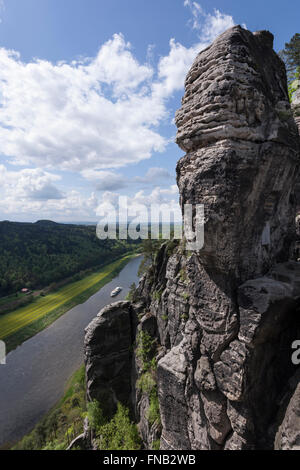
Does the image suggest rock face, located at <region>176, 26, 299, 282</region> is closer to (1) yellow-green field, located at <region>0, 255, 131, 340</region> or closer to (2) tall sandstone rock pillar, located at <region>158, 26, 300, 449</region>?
(2) tall sandstone rock pillar, located at <region>158, 26, 300, 449</region>

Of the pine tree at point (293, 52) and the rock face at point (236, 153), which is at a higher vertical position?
the pine tree at point (293, 52)

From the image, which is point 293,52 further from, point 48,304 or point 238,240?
point 48,304

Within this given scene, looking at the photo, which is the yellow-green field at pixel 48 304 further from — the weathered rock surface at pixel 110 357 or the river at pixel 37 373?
the weathered rock surface at pixel 110 357

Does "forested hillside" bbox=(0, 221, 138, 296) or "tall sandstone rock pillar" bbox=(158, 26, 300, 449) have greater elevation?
"tall sandstone rock pillar" bbox=(158, 26, 300, 449)

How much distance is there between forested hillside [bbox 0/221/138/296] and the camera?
67250 millimetres

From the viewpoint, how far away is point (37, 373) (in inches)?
1299

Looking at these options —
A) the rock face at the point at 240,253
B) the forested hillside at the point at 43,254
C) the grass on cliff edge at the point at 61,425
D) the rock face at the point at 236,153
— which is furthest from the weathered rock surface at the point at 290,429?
the forested hillside at the point at 43,254

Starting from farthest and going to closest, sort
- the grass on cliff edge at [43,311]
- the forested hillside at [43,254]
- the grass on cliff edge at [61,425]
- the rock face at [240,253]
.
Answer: the forested hillside at [43,254], the grass on cliff edge at [43,311], the grass on cliff edge at [61,425], the rock face at [240,253]

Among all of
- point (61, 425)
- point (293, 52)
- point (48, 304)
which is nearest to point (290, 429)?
point (61, 425)

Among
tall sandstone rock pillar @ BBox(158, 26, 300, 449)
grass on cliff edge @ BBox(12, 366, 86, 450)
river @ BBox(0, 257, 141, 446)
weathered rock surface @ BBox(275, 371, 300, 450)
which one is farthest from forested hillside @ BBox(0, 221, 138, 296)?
weathered rock surface @ BBox(275, 371, 300, 450)

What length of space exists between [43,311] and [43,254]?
36.8m

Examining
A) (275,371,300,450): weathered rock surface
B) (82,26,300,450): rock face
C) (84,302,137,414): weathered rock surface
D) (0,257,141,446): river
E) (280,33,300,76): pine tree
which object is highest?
(280,33,300,76): pine tree

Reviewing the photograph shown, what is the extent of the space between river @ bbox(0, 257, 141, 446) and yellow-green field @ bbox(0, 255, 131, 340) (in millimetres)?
5591

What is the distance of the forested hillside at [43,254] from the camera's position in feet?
221
